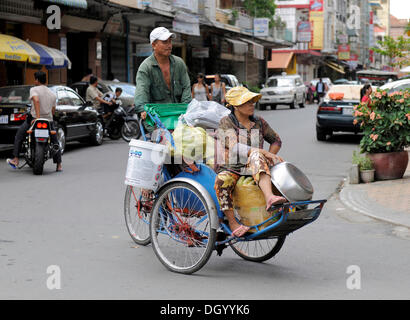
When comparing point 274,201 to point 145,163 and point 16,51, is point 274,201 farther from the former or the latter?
point 16,51

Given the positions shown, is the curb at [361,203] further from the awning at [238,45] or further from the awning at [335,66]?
the awning at [335,66]

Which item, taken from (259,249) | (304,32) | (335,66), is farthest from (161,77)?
(335,66)

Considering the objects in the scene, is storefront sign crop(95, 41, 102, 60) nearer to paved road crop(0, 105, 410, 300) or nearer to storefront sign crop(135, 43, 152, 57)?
storefront sign crop(135, 43, 152, 57)

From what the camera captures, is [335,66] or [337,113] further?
[335,66]

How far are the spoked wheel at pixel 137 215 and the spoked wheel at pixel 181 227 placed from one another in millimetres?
510

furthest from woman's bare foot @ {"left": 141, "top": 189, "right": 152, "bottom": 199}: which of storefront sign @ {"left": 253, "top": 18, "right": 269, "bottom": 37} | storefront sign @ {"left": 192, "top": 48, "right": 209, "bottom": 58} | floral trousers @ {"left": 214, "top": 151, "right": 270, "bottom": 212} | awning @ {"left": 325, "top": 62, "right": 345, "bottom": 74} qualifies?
awning @ {"left": 325, "top": 62, "right": 345, "bottom": 74}

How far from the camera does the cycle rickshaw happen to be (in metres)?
5.21

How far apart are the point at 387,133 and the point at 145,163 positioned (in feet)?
20.1

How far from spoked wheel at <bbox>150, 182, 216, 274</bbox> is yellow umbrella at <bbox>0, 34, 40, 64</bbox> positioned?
12.8 meters

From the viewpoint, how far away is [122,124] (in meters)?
18.7

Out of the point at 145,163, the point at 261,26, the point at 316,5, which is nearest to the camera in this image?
the point at 145,163

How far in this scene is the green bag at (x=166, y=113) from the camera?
20.0 feet

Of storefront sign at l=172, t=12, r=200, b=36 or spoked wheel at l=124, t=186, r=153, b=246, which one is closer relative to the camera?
spoked wheel at l=124, t=186, r=153, b=246

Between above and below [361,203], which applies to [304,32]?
above
